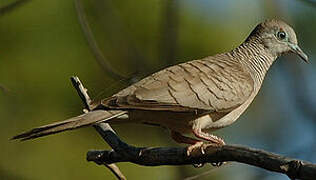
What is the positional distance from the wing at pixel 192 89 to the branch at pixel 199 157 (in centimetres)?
19

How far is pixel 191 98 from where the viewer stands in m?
3.99

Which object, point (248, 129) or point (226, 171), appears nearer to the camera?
point (226, 171)

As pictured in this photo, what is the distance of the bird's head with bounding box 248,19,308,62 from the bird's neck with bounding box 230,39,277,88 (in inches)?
1.4

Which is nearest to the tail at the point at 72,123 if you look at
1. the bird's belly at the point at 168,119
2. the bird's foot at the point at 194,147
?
the bird's belly at the point at 168,119

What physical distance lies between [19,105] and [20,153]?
324 millimetres

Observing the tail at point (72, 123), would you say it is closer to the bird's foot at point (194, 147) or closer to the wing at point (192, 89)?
the wing at point (192, 89)

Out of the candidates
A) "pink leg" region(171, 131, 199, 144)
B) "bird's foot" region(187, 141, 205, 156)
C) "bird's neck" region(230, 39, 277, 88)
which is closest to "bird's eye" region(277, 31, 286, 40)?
"bird's neck" region(230, 39, 277, 88)

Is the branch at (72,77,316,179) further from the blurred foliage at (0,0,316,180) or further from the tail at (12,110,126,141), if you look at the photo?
the blurred foliage at (0,0,316,180)

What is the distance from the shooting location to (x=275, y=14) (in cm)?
506

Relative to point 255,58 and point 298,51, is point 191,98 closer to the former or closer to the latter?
point 255,58

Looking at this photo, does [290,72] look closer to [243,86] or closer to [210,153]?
[243,86]

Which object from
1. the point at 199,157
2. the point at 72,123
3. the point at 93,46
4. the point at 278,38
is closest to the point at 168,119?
the point at 199,157

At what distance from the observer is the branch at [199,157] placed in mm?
3078

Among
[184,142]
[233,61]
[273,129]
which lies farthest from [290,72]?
[273,129]
